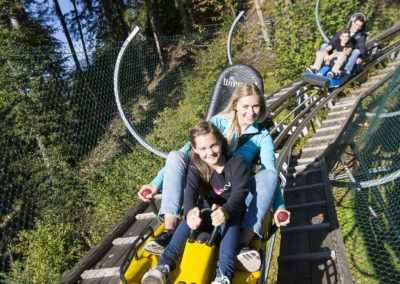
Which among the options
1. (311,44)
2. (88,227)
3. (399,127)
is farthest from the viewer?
(311,44)

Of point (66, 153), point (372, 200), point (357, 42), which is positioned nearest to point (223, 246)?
point (372, 200)

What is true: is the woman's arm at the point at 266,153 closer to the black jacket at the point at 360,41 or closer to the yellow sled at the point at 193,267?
the yellow sled at the point at 193,267

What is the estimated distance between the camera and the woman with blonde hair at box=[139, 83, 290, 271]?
7.75 feet

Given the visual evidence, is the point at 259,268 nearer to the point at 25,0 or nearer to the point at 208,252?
the point at 208,252

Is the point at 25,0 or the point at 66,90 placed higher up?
the point at 25,0

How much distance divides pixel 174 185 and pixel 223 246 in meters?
0.54

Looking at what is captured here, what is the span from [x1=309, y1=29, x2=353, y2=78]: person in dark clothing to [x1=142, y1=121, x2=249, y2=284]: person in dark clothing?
4.31m

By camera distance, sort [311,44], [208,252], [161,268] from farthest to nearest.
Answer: [311,44]
[208,252]
[161,268]

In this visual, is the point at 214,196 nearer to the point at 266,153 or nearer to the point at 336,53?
the point at 266,153

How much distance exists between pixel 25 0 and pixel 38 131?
8916 mm

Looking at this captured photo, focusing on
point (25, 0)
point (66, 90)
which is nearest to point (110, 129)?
point (66, 90)

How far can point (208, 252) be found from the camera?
221cm

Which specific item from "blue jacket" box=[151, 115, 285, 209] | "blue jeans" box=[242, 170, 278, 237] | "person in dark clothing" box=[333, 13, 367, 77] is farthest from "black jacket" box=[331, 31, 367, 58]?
"blue jeans" box=[242, 170, 278, 237]

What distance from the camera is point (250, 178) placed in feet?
8.68
